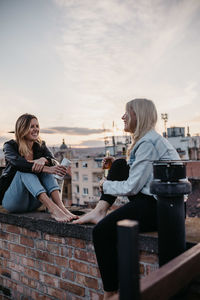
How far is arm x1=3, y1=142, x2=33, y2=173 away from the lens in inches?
105

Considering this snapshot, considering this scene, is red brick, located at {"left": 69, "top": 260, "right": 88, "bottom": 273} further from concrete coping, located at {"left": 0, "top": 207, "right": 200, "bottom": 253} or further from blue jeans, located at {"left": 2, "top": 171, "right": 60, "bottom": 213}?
blue jeans, located at {"left": 2, "top": 171, "right": 60, "bottom": 213}

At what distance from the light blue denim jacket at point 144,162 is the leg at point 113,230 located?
9 centimetres

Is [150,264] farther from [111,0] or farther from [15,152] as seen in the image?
[111,0]

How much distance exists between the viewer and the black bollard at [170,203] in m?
1.47

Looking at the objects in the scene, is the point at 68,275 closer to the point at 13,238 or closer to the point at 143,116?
the point at 13,238

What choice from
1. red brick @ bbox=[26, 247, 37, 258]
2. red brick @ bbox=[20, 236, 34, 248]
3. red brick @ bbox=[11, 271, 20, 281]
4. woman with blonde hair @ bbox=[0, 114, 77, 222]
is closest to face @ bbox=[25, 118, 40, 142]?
woman with blonde hair @ bbox=[0, 114, 77, 222]

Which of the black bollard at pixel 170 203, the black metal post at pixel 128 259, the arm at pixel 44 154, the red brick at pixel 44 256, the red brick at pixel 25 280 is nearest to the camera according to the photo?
the black metal post at pixel 128 259

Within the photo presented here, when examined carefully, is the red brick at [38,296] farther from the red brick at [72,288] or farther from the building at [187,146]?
the building at [187,146]

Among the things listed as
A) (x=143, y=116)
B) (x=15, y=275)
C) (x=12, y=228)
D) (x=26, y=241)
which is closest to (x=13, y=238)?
(x=12, y=228)

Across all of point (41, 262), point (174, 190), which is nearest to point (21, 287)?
point (41, 262)

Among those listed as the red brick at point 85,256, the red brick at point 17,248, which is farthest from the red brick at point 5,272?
the red brick at point 85,256

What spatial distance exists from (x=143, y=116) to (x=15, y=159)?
4.36ft

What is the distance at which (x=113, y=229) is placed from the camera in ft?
6.03

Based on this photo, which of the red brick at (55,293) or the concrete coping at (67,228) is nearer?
the concrete coping at (67,228)
